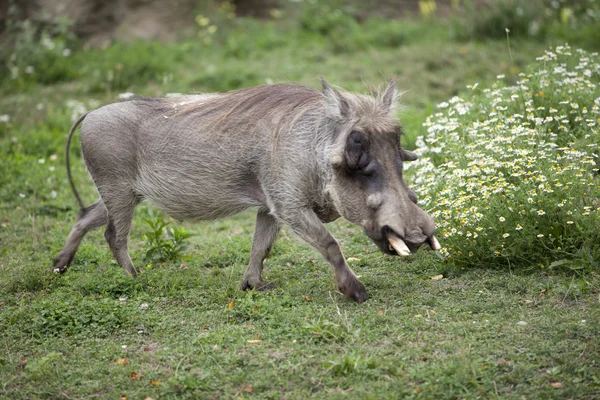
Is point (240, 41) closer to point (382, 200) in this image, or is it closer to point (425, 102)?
point (425, 102)

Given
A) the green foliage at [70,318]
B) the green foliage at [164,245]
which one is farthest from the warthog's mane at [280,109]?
the green foliage at [70,318]

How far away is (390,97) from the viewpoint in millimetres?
4543

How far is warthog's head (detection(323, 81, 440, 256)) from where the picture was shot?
4.04 meters

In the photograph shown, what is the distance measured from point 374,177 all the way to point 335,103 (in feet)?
1.75

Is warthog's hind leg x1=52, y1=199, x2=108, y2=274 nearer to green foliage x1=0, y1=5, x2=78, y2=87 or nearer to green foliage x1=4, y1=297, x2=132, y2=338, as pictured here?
green foliage x1=4, y1=297, x2=132, y2=338

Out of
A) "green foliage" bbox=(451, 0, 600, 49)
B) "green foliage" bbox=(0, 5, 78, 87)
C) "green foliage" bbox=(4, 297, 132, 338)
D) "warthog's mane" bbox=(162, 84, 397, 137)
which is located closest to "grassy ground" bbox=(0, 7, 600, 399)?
"green foliage" bbox=(4, 297, 132, 338)

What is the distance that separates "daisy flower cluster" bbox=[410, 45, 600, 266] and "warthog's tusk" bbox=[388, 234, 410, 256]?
64 cm

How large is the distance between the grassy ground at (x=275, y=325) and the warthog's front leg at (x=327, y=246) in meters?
0.09

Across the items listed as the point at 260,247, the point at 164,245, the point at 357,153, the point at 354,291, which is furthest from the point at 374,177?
the point at 164,245

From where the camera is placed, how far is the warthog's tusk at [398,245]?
12.8 feet

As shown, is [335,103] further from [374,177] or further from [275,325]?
[275,325]

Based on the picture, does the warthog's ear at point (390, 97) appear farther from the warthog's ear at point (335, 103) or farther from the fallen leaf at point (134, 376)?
the fallen leaf at point (134, 376)

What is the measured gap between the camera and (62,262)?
201 inches

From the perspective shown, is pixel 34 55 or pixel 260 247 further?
pixel 34 55
